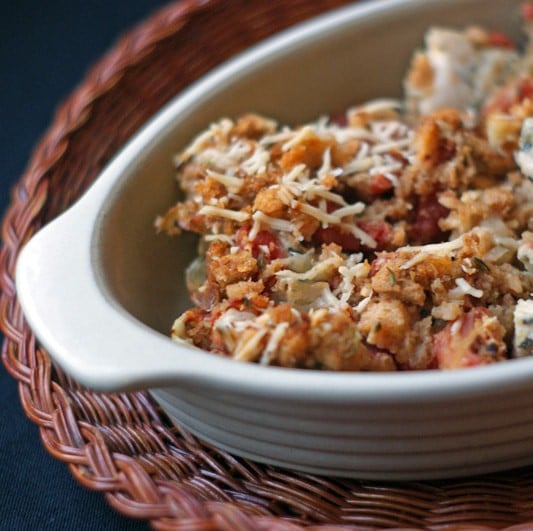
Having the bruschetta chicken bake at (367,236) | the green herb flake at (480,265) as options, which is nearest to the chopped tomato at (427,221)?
the bruschetta chicken bake at (367,236)

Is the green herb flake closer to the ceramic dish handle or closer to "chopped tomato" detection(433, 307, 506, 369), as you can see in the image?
"chopped tomato" detection(433, 307, 506, 369)

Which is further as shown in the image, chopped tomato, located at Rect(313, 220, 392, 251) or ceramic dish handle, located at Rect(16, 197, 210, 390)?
chopped tomato, located at Rect(313, 220, 392, 251)

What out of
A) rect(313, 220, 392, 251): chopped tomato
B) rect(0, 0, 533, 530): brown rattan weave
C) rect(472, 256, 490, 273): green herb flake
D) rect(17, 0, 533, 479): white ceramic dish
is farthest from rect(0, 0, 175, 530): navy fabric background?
rect(472, 256, 490, 273): green herb flake

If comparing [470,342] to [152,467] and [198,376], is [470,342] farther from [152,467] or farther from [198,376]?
[152,467]

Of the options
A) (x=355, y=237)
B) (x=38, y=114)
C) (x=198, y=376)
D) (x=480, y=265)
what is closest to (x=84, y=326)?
(x=198, y=376)

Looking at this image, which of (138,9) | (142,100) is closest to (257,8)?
(142,100)

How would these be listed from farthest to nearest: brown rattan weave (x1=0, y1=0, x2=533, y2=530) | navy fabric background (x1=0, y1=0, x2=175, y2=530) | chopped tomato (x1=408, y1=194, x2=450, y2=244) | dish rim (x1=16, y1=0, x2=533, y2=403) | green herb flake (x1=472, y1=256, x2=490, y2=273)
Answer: chopped tomato (x1=408, y1=194, x2=450, y2=244) < navy fabric background (x1=0, y1=0, x2=175, y2=530) < green herb flake (x1=472, y1=256, x2=490, y2=273) < brown rattan weave (x1=0, y1=0, x2=533, y2=530) < dish rim (x1=16, y1=0, x2=533, y2=403)

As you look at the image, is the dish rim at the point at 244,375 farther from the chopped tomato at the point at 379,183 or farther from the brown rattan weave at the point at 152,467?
the chopped tomato at the point at 379,183

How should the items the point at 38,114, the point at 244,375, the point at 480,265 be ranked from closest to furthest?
the point at 244,375 < the point at 480,265 < the point at 38,114
